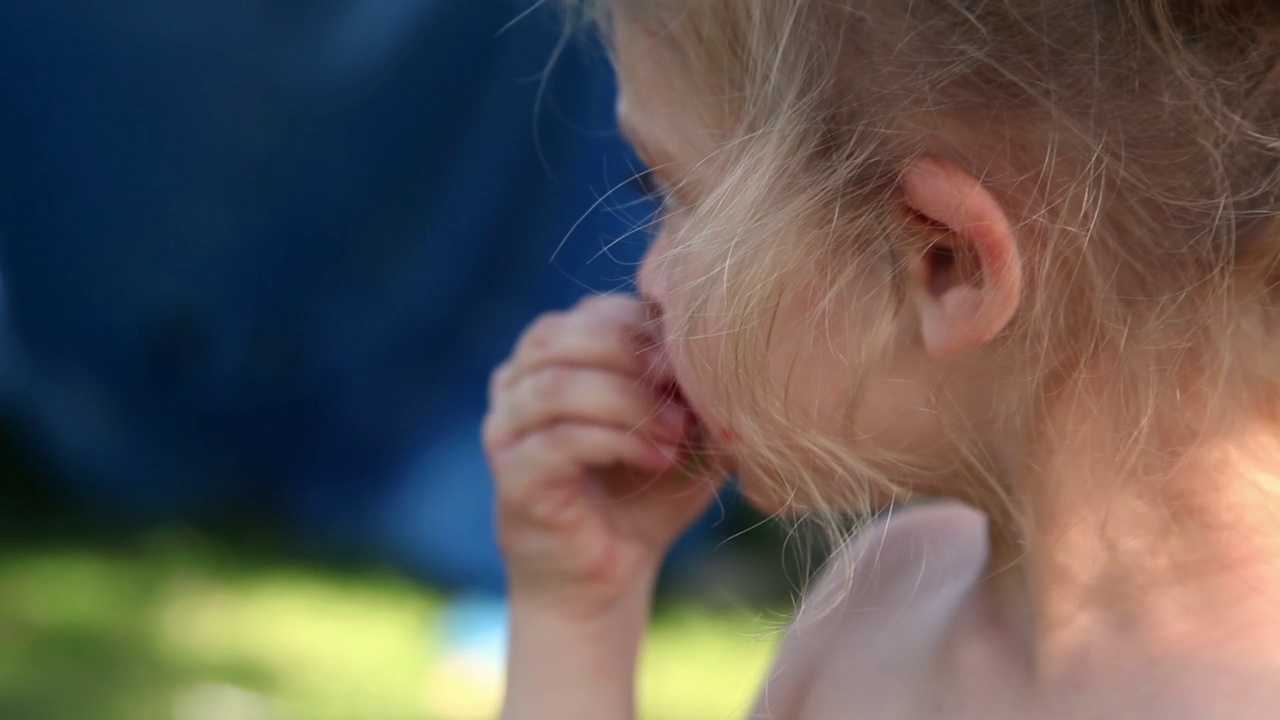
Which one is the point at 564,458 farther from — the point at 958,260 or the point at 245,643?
the point at 245,643

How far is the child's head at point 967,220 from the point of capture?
0.52 m

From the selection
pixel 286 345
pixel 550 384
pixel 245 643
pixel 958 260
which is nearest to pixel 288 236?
pixel 286 345

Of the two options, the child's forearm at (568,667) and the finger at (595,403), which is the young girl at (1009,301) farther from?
the child's forearm at (568,667)

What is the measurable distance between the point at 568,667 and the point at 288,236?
763 mm

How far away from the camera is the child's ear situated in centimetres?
55

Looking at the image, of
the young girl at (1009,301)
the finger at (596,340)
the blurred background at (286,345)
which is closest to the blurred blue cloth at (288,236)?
the blurred background at (286,345)

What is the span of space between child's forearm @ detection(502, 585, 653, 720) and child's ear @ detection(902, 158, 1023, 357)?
1.32ft

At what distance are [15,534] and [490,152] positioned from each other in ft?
2.59

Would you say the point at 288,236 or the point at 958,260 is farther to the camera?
the point at 288,236

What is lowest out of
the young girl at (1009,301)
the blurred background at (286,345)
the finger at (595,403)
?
the young girl at (1009,301)

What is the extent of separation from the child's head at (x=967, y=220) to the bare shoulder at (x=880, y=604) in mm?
150

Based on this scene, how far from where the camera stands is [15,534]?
1.52 metres

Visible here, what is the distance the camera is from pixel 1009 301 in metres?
0.56

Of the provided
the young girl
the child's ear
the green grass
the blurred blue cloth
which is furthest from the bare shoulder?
the green grass
